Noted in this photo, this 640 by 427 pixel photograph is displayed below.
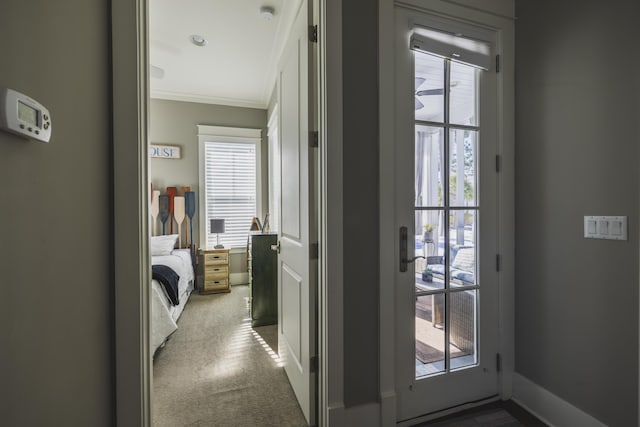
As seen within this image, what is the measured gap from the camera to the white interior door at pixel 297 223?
1.64 meters

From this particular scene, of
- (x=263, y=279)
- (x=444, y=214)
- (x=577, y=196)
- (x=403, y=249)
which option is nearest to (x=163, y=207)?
(x=263, y=279)

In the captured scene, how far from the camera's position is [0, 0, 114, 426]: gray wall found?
0.65 metres

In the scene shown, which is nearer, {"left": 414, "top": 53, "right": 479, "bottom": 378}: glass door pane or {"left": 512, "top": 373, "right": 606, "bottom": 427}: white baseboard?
{"left": 512, "top": 373, "right": 606, "bottom": 427}: white baseboard

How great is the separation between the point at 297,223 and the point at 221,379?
51.5 inches

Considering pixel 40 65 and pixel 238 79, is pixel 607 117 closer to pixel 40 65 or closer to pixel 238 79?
pixel 40 65

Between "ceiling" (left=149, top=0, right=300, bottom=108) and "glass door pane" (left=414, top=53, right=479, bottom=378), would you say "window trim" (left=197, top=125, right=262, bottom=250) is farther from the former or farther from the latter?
"glass door pane" (left=414, top=53, right=479, bottom=378)

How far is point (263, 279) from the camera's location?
3096 mm

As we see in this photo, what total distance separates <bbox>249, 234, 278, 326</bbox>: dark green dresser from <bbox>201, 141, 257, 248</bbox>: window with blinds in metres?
1.89

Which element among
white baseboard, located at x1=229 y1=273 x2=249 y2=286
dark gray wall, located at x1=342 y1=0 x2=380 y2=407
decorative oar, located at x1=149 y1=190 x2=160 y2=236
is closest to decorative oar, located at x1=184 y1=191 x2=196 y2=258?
decorative oar, located at x1=149 y1=190 x2=160 y2=236

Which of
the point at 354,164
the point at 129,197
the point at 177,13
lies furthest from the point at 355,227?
the point at 177,13

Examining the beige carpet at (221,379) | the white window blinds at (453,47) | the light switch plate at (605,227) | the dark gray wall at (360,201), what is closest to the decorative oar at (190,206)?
the beige carpet at (221,379)

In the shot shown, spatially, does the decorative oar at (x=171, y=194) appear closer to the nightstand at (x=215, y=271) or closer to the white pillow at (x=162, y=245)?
the white pillow at (x=162, y=245)

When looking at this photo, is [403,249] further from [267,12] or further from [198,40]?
[198,40]

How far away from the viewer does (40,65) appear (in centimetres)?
77
